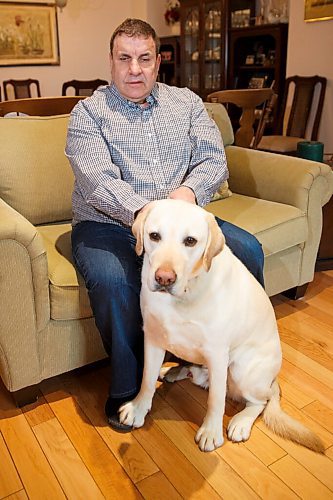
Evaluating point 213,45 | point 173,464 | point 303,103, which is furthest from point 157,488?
point 213,45

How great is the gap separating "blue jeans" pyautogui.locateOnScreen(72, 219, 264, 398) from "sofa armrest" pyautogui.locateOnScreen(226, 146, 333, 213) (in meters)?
0.87

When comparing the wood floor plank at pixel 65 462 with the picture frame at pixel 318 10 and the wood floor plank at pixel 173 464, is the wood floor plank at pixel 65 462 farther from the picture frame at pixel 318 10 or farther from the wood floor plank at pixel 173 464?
the picture frame at pixel 318 10

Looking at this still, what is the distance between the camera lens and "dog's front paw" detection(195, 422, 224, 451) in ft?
4.72

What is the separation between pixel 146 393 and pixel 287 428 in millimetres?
432

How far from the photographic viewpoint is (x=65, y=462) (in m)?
1.42

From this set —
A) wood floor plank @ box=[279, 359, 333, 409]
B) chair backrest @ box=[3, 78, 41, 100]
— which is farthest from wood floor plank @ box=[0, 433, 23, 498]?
chair backrest @ box=[3, 78, 41, 100]

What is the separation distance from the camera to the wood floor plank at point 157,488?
1.30 meters

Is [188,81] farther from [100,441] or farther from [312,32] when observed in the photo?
[100,441]

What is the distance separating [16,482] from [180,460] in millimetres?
455

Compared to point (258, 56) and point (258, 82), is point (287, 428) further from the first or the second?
point (258, 56)

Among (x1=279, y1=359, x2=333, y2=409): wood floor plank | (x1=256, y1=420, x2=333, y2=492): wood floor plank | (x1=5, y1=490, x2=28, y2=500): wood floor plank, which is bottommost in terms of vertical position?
(x1=5, y1=490, x2=28, y2=500): wood floor plank

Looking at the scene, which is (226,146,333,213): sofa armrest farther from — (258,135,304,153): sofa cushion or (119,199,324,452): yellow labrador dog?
(258,135,304,153): sofa cushion

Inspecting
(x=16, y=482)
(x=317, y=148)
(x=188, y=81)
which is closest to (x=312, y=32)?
(x=188, y=81)

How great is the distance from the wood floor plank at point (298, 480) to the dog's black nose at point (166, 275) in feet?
2.14
